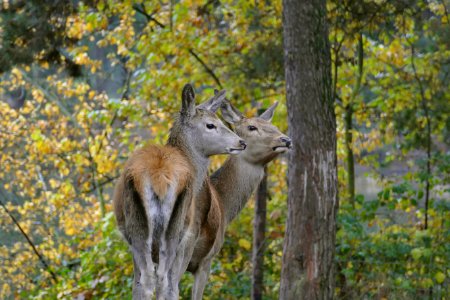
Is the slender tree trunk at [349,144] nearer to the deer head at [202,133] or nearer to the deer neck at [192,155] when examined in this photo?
the deer head at [202,133]

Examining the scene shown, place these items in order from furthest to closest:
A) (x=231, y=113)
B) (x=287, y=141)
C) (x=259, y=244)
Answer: (x=259, y=244), (x=231, y=113), (x=287, y=141)

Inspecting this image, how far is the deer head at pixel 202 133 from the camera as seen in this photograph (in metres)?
6.20

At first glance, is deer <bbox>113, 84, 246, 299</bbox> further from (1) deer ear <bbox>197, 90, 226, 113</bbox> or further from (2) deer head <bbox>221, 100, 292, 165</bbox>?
(2) deer head <bbox>221, 100, 292, 165</bbox>

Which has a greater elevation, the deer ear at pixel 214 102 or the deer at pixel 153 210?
the deer ear at pixel 214 102

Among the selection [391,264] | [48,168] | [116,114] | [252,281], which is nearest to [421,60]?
[391,264]

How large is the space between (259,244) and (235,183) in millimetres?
3665

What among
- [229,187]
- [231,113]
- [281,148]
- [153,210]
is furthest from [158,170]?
[231,113]

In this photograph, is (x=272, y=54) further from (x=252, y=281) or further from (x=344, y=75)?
(x=252, y=281)

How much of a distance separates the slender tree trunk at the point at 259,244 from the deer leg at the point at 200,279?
4.04 meters

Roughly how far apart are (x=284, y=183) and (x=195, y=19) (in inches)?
145

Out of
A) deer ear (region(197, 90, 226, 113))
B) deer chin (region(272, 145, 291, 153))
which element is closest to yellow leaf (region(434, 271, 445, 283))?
deer chin (region(272, 145, 291, 153))

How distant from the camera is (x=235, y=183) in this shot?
7.19 m

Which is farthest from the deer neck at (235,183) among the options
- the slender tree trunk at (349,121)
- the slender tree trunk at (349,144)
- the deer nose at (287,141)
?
the slender tree trunk at (349,144)

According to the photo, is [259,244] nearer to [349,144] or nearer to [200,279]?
[349,144]
